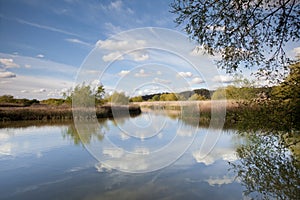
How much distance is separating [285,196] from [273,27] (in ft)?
8.62

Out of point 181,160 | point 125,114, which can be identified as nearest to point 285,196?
point 181,160

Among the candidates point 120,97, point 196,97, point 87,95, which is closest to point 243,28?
point 120,97

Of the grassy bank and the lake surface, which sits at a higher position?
the grassy bank

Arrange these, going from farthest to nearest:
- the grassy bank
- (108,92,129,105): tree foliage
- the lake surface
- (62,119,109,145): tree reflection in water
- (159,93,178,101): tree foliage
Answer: (159,93,178,101): tree foliage → the grassy bank → (108,92,129,105): tree foliage → (62,119,109,145): tree reflection in water → the lake surface

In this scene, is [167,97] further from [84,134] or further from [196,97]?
[84,134]

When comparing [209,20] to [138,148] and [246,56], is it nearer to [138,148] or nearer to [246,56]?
[246,56]

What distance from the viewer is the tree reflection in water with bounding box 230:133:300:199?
316cm

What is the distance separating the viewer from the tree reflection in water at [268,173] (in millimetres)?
3156

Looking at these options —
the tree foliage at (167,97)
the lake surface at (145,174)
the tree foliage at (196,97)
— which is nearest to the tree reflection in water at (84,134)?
the lake surface at (145,174)

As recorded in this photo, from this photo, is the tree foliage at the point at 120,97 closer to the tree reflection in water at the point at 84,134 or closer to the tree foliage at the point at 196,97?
the tree reflection in water at the point at 84,134

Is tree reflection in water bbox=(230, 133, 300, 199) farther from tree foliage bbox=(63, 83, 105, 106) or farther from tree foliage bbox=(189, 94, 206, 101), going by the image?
tree foliage bbox=(63, 83, 105, 106)

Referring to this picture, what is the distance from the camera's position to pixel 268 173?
12.7ft

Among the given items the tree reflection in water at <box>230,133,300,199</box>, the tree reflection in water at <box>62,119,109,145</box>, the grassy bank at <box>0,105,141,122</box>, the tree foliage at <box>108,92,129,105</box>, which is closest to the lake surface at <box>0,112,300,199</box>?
the tree reflection in water at <box>230,133,300,199</box>

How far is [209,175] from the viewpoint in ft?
12.6
